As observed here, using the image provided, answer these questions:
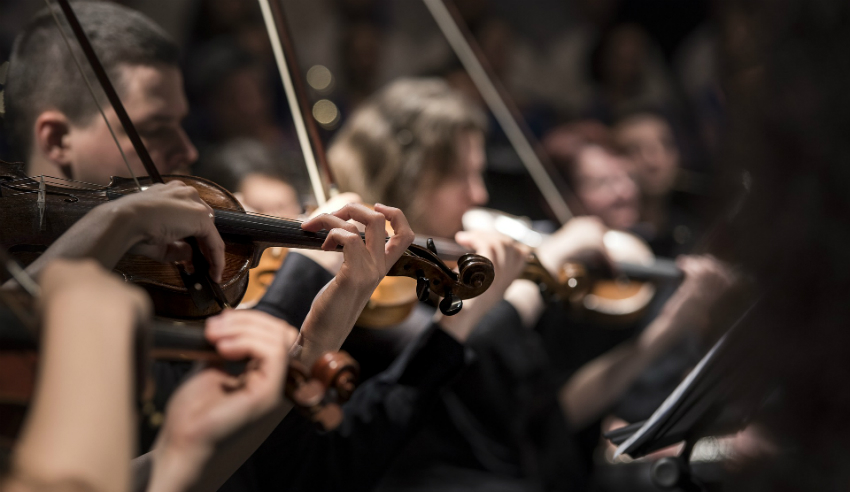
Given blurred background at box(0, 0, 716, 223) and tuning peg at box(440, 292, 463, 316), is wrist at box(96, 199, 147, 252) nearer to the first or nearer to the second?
tuning peg at box(440, 292, 463, 316)

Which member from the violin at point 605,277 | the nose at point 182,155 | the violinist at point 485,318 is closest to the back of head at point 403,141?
the violinist at point 485,318

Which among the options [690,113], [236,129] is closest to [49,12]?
[236,129]

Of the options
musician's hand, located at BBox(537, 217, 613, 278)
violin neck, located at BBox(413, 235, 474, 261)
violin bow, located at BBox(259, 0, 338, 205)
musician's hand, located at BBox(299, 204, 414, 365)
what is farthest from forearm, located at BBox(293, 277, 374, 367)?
musician's hand, located at BBox(537, 217, 613, 278)

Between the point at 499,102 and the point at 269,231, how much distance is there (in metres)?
1.23

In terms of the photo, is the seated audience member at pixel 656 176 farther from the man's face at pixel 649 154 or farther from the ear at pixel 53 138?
the ear at pixel 53 138

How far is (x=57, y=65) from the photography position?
72 centimetres

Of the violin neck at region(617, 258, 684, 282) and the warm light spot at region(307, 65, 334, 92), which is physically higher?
the warm light spot at region(307, 65, 334, 92)

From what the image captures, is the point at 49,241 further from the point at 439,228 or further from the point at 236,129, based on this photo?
the point at 236,129

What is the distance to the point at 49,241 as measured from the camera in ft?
1.74

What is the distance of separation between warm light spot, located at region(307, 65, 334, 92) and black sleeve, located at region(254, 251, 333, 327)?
1.87 meters

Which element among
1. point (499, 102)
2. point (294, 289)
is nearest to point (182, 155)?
point (294, 289)

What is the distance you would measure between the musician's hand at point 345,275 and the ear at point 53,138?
23 centimetres

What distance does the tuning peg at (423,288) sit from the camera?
0.71 metres

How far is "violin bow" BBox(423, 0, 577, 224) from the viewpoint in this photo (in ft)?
5.24
